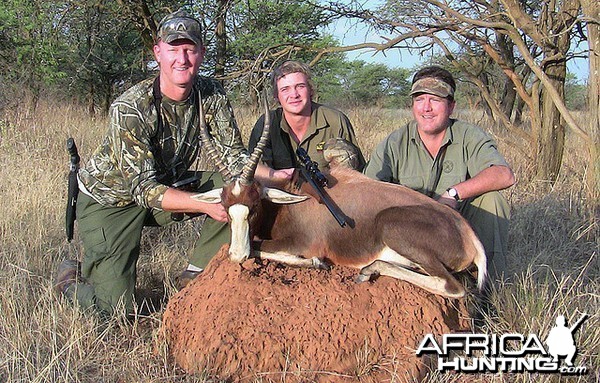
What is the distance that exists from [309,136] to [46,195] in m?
3.39

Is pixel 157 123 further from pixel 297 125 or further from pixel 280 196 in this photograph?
pixel 297 125

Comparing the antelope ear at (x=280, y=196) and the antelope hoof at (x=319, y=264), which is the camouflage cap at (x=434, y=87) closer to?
the antelope ear at (x=280, y=196)

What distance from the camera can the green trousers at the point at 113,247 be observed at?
15.7ft

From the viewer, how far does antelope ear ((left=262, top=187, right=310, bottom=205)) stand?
4246mm

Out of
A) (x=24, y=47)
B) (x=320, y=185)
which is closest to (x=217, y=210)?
(x=320, y=185)

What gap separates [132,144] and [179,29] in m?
1.01

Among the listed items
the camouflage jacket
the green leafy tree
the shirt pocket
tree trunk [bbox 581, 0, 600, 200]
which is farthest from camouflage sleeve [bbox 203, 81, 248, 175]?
the green leafy tree

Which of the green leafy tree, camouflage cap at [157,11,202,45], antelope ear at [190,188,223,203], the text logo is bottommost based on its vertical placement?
the text logo

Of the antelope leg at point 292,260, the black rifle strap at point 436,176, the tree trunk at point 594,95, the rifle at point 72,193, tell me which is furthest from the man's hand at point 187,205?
the tree trunk at point 594,95

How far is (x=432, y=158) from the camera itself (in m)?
5.14

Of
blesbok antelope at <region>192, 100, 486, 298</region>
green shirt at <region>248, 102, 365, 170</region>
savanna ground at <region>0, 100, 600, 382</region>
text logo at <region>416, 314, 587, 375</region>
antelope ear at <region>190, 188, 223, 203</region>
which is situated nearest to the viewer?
text logo at <region>416, 314, 587, 375</region>

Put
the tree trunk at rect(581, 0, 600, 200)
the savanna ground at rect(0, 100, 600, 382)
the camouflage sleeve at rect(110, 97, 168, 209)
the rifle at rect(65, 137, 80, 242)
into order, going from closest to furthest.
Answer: the savanna ground at rect(0, 100, 600, 382)
the camouflage sleeve at rect(110, 97, 168, 209)
the rifle at rect(65, 137, 80, 242)
the tree trunk at rect(581, 0, 600, 200)

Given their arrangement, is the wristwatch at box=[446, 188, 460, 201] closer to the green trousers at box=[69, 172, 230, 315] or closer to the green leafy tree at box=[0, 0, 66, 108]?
the green trousers at box=[69, 172, 230, 315]

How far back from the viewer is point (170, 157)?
503 cm
